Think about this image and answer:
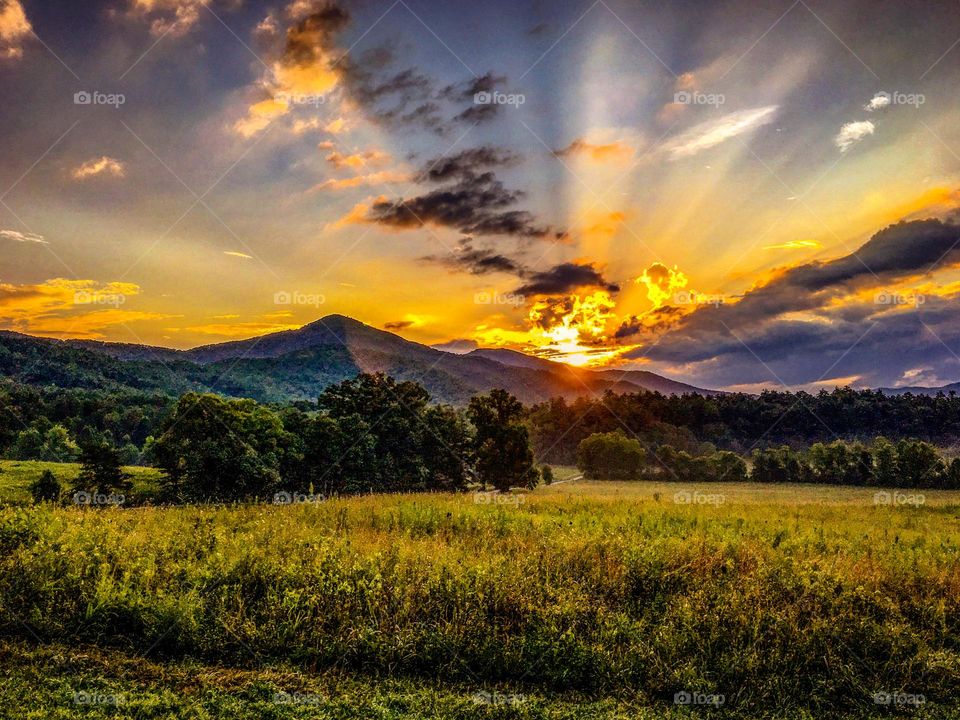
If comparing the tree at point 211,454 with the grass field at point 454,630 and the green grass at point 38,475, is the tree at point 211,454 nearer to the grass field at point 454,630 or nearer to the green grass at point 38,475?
the green grass at point 38,475

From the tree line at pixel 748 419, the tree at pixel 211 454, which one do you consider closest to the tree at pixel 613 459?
the tree line at pixel 748 419

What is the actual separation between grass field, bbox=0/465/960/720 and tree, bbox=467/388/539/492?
3270cm

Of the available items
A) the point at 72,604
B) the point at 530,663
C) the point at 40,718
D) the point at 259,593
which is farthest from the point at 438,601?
the point at 72,604

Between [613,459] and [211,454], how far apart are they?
195ft

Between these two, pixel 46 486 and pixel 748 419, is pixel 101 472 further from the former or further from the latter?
pixel 748 419

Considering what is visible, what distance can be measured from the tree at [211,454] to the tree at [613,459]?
54.2 m

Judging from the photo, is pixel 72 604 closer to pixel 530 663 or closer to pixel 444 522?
pixel 530 663

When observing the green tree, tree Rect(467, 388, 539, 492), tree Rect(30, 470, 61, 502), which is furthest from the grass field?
the green tree

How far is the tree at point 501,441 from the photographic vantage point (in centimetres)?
4200

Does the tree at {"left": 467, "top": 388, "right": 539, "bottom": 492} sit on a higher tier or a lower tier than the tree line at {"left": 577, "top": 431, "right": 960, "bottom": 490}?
higher

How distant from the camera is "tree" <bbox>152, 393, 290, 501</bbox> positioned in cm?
3195

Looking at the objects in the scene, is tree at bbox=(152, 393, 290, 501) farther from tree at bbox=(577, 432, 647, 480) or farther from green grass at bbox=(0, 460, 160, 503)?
tree at bbox=(577, 432, 647, 480)

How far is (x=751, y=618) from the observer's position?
22.8 ft

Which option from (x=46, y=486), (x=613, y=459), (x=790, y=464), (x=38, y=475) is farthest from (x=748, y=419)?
(x=38, y=475)
